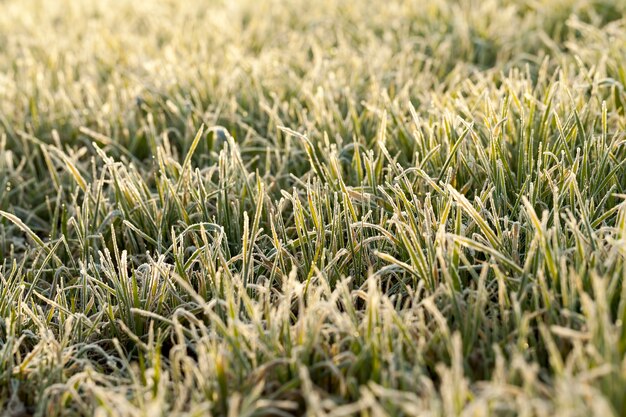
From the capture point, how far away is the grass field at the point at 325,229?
1.36m

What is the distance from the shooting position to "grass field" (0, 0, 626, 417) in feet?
4.48

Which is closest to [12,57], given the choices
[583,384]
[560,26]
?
[560,26]

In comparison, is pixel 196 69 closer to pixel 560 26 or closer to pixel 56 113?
pixel 56 113

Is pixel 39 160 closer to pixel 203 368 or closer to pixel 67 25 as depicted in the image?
pixel 203 368

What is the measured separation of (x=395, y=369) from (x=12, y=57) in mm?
2920

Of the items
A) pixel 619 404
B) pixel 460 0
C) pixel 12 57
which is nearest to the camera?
pixel 619 404

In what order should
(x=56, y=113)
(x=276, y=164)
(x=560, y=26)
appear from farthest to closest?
(x=560, y=26) → (x=56, y=113) → (x=276, y=164)

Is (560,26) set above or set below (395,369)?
above

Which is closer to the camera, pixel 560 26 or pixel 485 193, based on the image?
pixel 485 193

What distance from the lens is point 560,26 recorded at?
11.0 ft

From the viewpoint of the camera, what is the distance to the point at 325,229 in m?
1.78

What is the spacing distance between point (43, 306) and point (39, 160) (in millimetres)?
833

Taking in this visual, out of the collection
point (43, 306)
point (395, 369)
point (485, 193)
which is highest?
point (485, 193)

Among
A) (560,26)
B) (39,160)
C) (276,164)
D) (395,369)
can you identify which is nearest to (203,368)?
(395,369)
